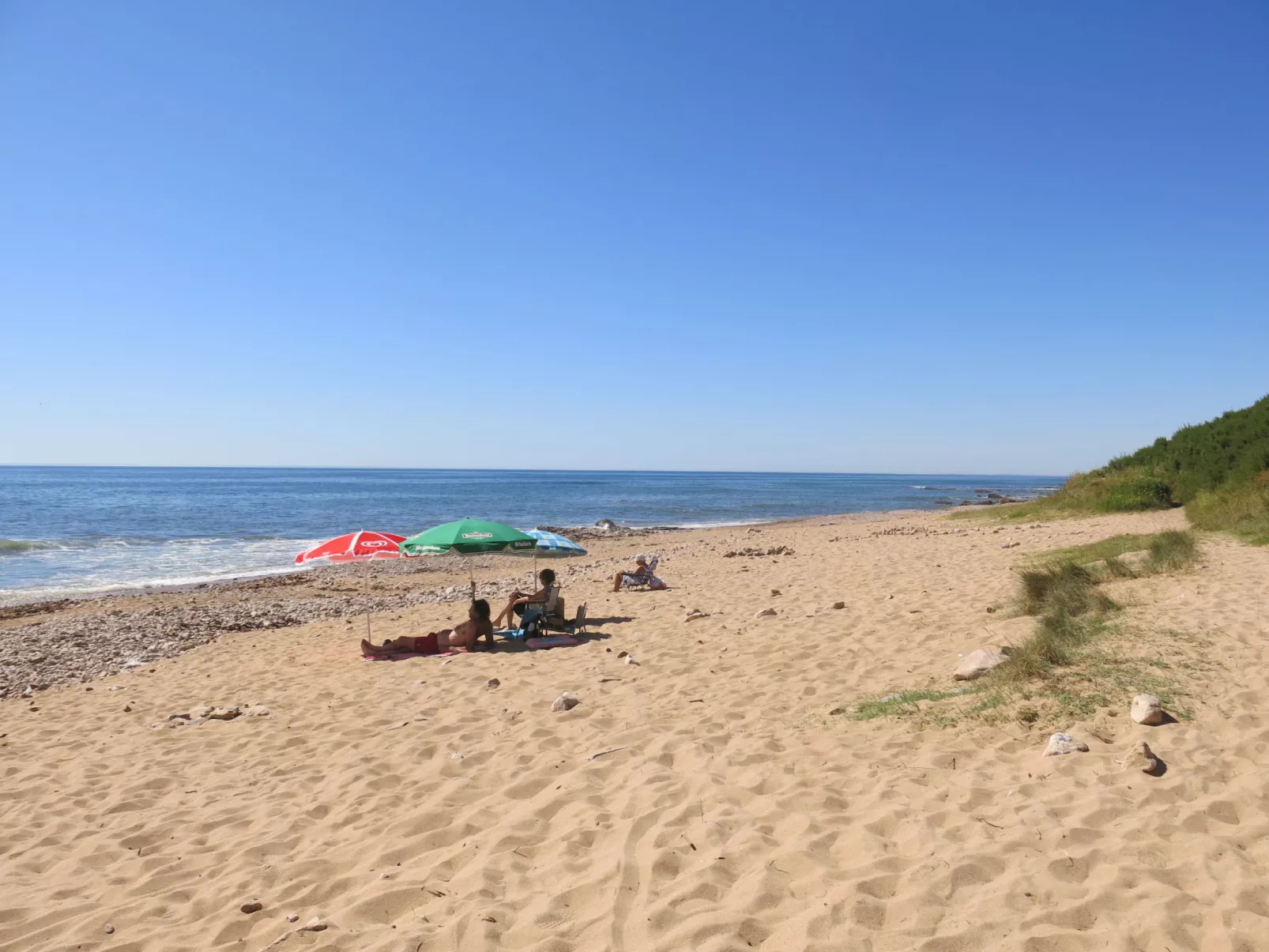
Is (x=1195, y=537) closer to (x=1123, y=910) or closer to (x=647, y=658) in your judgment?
(x=647, y=658)

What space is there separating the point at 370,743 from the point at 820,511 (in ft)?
156

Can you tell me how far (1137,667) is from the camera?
5938 millimetres

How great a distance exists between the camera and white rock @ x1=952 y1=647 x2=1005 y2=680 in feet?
21.2

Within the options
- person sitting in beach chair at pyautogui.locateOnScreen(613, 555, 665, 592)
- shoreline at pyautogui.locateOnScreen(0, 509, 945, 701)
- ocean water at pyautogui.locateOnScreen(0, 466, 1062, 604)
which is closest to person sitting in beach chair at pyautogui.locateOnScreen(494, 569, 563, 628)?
person sitting in beach chair at pyautogui.locateOnScreen(613, 555, 665, 592)

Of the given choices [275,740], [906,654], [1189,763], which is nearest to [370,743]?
[275,740]

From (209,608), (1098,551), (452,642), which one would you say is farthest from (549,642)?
(209,608)

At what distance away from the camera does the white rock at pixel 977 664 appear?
21.2 ft

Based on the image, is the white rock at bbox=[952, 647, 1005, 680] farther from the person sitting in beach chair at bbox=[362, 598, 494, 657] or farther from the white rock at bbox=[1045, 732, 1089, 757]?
the person sitting in beach chair at bbox=[362, 598, 494, 657]

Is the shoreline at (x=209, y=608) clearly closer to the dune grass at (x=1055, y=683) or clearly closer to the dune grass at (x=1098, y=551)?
the dune grass at (x=1098, y=551)

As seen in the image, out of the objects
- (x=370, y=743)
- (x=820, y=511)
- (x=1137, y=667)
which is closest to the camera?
A: (x=1137, y=667)

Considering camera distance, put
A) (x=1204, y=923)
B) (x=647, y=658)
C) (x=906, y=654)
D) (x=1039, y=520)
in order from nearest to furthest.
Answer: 1. (x=1204, y=923)
2. (x=906, y=654)
3. (x=647, y=658)
4. (x=1039, y=520)

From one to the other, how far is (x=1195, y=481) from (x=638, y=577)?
60.1 ft

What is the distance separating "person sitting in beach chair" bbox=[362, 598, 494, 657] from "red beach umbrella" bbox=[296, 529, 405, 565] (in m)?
1.18

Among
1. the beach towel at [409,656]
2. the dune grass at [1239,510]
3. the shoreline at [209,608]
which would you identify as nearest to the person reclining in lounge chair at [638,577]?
the shoreline at [209,608]
